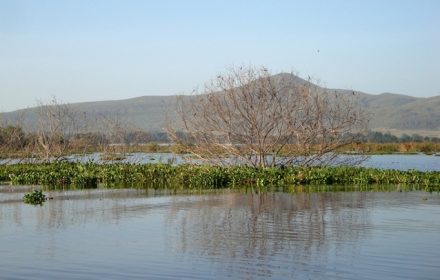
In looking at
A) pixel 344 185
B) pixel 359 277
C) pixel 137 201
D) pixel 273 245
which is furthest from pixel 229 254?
pixel 344 185

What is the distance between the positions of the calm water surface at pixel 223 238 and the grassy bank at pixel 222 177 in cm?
590

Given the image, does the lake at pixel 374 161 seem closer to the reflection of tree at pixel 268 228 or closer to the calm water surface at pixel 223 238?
the reflection of tree at pixel 268 228

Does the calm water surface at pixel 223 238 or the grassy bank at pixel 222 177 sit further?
the grassy bank at pixel 222 177

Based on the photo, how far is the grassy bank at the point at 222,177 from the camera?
2983 cm

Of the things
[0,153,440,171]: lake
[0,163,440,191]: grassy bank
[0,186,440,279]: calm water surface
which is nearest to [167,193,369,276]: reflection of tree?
[0,186,440,279]: calm water surface

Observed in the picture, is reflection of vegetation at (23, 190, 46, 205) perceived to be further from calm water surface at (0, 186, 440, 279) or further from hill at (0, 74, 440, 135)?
hill at (0, 74, 440, 135)

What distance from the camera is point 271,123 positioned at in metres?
32.5

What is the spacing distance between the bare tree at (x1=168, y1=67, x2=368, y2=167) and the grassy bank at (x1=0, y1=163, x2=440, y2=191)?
5.61 feet

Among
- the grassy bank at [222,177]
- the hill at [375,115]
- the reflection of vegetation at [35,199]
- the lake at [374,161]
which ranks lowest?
the reflection of vegetation at [35,199]

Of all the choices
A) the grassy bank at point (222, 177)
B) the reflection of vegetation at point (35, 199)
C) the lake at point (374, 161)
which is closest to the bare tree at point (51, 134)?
the lake at point (374, 161)

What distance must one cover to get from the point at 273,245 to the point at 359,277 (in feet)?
10.0

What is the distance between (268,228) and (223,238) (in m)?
1.76

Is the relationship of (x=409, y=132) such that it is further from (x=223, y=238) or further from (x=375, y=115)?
(x=223, y=238)

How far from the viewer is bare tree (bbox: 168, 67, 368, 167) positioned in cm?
3266
